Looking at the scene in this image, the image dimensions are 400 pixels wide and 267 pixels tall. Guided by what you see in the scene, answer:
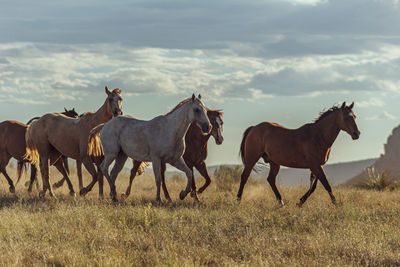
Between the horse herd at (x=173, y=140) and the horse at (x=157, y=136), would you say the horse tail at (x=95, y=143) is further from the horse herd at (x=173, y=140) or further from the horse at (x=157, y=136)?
the horse at (x=157, y=136)

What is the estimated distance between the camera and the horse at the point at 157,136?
10.3 metres

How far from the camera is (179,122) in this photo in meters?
10.4

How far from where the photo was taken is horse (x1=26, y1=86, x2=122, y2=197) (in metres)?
11.7

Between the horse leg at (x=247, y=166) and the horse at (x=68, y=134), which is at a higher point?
the horse at (x=68, y=134)

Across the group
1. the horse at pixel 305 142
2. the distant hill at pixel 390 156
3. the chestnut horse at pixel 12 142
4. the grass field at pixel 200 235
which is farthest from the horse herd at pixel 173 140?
the distant hill at pixel 390 156

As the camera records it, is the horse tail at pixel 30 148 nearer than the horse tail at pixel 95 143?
No


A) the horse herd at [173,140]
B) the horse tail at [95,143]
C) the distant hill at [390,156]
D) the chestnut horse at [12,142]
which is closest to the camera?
the horse herd at [173,140]

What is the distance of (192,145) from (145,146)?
150cm

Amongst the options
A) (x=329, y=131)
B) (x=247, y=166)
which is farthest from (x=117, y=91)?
(x=329, y=131)

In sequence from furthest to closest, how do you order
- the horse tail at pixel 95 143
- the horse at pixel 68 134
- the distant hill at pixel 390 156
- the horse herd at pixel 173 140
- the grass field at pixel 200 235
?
the distant hill at pixel 390 156 → the horse at pixel 68 134 → the horse tail at pixel 95 143 → the horse herd at pixel 173 140 → the grass field at pixel 200 235

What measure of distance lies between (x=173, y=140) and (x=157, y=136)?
0.36 meters

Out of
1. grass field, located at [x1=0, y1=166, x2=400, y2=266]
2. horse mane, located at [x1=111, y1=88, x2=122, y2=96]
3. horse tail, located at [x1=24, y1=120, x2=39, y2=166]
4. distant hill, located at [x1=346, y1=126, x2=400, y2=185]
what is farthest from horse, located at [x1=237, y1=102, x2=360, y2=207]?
distant hill, located at [x1=346, y1=126, x2=400, y2=185]

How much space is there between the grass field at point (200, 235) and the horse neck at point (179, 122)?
1551mm

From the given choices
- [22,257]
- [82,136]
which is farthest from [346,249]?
[82,136]
